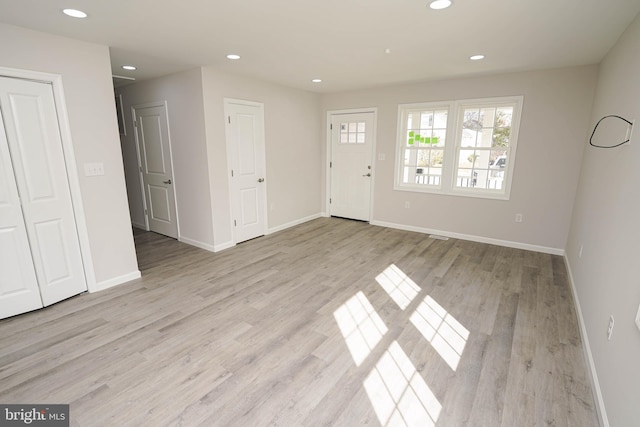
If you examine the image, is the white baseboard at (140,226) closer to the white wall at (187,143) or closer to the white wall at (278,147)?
the white wall at (187,143)

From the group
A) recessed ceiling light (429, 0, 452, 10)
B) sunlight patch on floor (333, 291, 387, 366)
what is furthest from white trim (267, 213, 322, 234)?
recessed ceiling light (429, 0, 452, 10)

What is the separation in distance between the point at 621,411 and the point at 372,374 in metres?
1.25

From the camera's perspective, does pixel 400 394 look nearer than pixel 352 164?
Yes

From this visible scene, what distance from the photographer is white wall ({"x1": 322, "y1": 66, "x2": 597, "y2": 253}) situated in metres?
3.84

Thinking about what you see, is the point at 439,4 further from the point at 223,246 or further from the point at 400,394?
the point at 223,246

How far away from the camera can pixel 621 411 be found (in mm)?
1427

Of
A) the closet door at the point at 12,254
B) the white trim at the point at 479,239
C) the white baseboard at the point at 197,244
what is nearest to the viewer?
the closet door at the point at 12,254

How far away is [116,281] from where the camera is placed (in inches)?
130

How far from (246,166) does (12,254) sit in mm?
2787

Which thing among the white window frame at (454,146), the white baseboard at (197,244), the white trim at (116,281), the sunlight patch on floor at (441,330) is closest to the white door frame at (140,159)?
the white baseboard at (197,244)

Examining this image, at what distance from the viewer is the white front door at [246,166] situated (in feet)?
14.3

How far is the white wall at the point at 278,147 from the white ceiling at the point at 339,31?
1.57 ft

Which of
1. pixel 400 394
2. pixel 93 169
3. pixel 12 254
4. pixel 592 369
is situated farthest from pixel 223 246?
pixel 592 369

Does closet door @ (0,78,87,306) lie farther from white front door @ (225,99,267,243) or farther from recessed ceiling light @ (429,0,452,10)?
recessed ceiling light @ (429,0,452,10)
